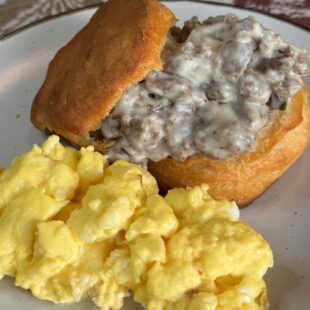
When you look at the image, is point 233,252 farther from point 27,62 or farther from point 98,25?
point 27,62

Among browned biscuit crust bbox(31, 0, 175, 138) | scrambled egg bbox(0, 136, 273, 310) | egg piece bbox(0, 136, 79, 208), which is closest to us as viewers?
scrambled egg bbox(0, 136, 273, 310)

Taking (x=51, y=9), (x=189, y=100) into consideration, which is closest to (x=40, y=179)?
(x=189, y=100)

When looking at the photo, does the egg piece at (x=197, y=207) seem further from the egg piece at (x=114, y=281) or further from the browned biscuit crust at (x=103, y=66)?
the browned biscuit crust at (x=103, y=66)

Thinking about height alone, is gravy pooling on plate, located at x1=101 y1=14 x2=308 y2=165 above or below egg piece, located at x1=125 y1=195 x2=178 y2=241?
above

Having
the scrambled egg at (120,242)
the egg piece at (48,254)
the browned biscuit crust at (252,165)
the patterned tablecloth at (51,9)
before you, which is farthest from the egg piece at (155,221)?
the patterned tablecloth at (51,9)

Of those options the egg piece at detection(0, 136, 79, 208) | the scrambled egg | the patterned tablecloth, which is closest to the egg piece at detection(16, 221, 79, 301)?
the scrambled egg

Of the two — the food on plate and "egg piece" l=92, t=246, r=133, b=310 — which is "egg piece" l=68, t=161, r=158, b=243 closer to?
"egg piece" l=92, t=246, r=133, b=310

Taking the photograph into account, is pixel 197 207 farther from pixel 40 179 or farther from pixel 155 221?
pixel 40 179
